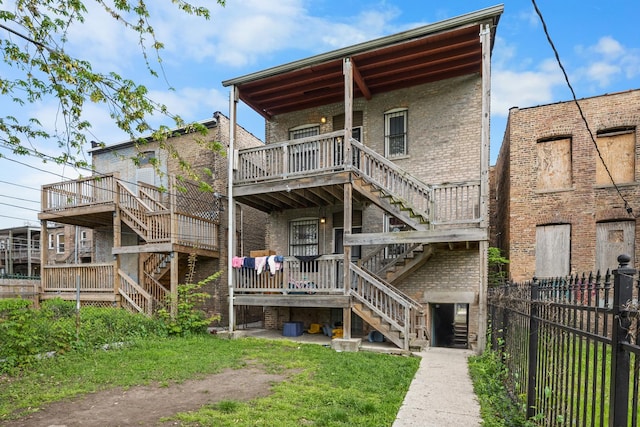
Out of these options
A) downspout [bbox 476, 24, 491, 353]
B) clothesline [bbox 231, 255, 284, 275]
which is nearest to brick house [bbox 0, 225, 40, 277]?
clothesline [bbox 231, 255, 284, 275]

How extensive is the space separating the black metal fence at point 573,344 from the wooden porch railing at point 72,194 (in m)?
14.3

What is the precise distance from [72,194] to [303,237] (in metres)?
9.48

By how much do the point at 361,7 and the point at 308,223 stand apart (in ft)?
25.3

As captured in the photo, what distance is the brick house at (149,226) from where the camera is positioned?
39.5ft

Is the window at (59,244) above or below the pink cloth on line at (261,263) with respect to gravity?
below

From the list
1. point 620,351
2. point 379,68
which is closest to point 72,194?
point 379,68

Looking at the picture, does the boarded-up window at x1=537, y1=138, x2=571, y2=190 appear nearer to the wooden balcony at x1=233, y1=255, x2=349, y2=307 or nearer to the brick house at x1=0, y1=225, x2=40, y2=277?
the wooden balcony at x1=233, y1=255, x2=349, y2=307

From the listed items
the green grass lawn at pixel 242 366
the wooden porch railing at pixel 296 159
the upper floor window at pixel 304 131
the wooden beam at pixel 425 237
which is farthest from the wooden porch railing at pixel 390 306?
the upper floor window at pixel 304 131

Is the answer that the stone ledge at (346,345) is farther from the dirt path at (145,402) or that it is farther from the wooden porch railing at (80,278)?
the wooden porch railing at (80,278)

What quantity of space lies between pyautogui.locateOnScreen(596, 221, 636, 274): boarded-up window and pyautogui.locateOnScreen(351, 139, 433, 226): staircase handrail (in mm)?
6040

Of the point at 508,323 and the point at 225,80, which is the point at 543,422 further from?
the point at 225,80

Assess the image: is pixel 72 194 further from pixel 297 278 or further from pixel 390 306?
pixel 390 306

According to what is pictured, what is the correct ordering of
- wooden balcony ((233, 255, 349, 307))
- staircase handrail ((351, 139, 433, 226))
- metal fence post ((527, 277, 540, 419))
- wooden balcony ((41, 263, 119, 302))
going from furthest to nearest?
wooden balcony ((41, 263, 119, 302)), wooden balcony ((233, 255, 349, 307)), staircase handrail ((351, 139, 433, 226)), metal fence post ((527, 277, 540, 419))

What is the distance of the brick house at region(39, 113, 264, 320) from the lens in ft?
39.5
